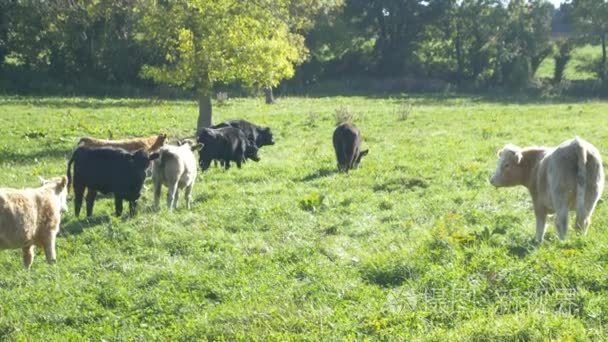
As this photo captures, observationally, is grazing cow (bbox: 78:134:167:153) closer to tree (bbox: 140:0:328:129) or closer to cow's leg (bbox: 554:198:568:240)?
tree (bbox: 140:0:328:129)

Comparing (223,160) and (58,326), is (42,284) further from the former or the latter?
(223,160)

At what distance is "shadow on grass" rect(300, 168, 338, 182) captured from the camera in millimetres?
15520

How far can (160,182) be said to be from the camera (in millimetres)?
12930

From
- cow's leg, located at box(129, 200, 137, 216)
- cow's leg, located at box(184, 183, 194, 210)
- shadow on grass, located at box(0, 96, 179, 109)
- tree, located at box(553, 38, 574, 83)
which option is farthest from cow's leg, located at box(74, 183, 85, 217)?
tree, located at box(553, 38, 574, 83)

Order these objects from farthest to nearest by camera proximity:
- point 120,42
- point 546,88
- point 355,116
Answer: point 546,88
point 120,42
point 355,116

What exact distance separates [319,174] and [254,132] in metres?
4.52

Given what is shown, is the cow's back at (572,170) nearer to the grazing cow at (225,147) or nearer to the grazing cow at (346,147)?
the grazing cow at (346,147)

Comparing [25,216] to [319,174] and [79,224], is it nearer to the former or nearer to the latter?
[79,224]

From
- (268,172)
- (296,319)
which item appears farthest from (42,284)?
(268,172)

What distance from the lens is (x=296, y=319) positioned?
682cm

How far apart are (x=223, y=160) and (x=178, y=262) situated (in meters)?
8.96

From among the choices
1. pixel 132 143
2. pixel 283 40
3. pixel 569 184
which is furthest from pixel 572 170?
pixel 283 40

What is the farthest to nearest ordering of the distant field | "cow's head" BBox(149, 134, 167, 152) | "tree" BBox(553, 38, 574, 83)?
1. the distant field
2. "tree" BBox(553, 38, 574, 83)
3. "cow's head" BBox(149, 134, 167, 152)

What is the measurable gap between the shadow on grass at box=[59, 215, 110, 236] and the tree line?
1024 cm
